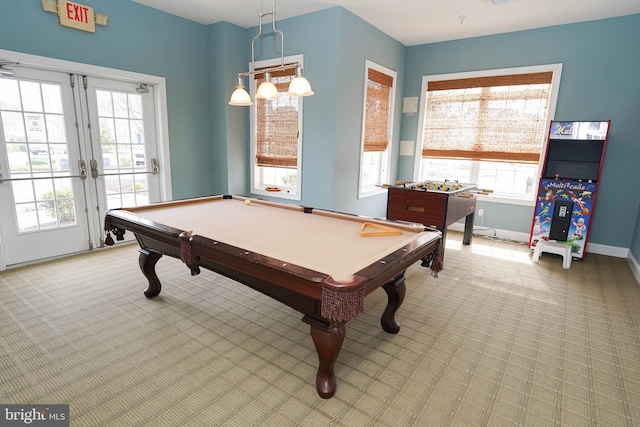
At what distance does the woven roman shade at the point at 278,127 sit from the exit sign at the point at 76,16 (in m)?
1.82

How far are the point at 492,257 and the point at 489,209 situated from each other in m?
1.13

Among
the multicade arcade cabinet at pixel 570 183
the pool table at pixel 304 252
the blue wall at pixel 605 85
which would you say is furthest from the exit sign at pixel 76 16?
the multicade arcade cabinet at pixel 570 183

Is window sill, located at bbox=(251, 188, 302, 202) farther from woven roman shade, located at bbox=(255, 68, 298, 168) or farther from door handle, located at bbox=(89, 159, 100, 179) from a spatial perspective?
door handle, located at bbox=(89, 159, 100, 179)

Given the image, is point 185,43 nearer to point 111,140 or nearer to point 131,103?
point 131,103

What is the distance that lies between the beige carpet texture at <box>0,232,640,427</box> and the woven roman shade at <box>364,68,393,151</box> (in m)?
2.24

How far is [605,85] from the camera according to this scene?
3.91 metres

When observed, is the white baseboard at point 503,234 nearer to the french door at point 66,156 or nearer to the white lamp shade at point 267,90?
the white lamp shade at point 267,90

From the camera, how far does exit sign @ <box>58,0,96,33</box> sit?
3.17 m

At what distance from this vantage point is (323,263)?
1644mm

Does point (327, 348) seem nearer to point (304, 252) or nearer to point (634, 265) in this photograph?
point (304, 252)

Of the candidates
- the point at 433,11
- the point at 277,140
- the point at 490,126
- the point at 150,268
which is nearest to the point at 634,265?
the point at 490,126

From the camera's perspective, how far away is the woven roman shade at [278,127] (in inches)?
168

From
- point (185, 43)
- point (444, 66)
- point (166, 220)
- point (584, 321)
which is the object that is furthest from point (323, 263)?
point (444, 66)

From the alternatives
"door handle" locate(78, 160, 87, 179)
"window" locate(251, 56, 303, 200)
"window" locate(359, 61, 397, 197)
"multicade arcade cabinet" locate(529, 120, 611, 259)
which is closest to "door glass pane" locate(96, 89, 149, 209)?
"door handle" locate(78, 160, 87, 179)
